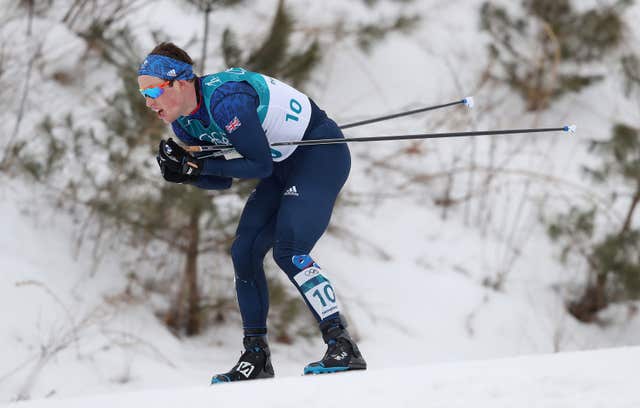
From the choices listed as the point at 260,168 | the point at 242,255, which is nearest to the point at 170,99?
the point at 260,168

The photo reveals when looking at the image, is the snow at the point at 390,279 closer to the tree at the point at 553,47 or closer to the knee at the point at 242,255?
the tree at the point at 553,47

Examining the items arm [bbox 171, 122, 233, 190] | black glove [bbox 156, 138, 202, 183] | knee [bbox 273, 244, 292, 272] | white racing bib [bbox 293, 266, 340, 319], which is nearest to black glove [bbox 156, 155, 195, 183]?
black glove [bbox 156, 138, 202, 183]

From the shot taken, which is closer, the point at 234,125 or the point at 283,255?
the point at 234,125

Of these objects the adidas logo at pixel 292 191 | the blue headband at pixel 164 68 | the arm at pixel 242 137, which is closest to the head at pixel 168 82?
the blue headband at pixel 164 68

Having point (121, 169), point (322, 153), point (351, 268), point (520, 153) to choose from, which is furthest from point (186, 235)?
point (520, 153)

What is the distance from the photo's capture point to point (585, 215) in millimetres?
7293

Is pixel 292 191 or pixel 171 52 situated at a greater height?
pixel 171 52

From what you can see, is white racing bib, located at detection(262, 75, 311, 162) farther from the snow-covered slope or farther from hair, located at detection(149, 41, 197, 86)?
the snow-covered slope

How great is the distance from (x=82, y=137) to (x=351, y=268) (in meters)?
2.74

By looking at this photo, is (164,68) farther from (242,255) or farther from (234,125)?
(242,255)

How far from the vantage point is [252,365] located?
305cm

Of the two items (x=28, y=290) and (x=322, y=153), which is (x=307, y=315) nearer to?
(x=28, y=290)

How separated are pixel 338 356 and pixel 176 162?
0.93m

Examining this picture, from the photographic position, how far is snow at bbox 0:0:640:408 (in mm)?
2463
